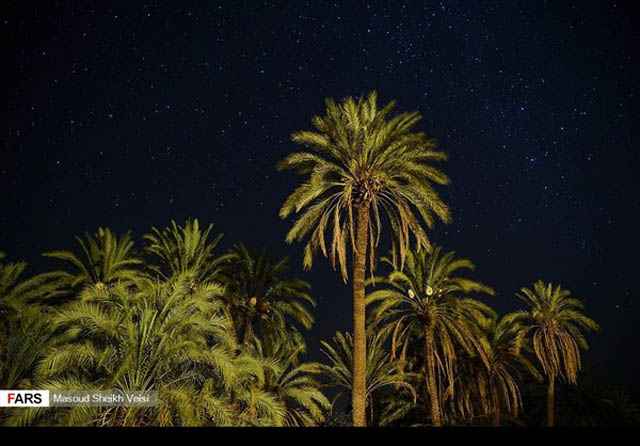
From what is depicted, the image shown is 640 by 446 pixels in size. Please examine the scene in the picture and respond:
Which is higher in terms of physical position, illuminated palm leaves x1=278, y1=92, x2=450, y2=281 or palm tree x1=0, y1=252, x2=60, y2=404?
illuminated palm leaves x1=278, y1=92, x2=450, y2=281

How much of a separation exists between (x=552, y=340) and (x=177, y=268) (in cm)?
2613

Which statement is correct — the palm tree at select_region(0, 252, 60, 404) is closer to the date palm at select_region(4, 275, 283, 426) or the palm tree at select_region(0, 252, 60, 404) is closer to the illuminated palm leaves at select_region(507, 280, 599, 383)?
the date palm at select_region(4, 275, 283, 426)

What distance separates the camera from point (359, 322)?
66.6 feet

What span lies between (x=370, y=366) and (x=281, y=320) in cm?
598

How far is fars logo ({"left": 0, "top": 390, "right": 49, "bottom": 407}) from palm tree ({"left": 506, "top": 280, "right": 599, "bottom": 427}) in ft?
94.1

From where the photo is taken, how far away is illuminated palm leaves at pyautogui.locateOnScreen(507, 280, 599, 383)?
33625 mm

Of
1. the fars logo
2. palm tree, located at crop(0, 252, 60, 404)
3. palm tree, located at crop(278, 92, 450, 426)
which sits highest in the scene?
palm tree, located at crop(278, 92, 450, 426)

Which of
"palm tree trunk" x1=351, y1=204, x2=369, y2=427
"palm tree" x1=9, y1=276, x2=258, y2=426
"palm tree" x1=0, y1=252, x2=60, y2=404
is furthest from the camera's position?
"palm tree trunk" x1=351, y1=204, x2=369, y2=427

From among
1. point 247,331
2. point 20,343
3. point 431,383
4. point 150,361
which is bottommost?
point 150,361

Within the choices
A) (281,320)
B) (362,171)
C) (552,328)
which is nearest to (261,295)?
(281,320)

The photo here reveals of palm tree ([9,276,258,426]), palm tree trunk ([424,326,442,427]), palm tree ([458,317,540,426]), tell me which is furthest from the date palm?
palm tree ([458,317,540,426])

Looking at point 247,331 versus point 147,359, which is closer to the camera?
point 147,359

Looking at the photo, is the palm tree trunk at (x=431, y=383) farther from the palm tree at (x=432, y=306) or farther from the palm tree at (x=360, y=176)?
the palm tree at (x=360, y=176)

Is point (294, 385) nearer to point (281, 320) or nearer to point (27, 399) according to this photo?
point (281, 320)
